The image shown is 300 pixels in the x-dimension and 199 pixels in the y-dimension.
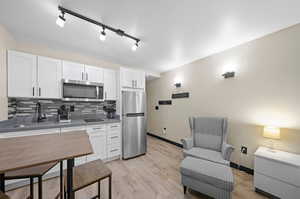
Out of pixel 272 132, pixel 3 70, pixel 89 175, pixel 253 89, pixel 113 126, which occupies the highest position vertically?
pixel 3 70

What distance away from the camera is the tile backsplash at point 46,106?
7.04 feet

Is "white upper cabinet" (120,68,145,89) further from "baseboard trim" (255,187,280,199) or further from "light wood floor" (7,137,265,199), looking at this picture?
"baseboard trim" (255,187,280,199)

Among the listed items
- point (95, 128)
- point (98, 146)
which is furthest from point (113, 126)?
point (98, 146)

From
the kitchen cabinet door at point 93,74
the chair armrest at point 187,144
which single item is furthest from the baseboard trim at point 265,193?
the kitchen cabinet door at point 93,74

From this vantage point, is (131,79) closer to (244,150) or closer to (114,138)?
(114,138)

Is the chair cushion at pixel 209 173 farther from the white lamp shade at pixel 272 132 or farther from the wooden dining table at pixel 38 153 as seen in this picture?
the wooden dining table at pixel 38 153

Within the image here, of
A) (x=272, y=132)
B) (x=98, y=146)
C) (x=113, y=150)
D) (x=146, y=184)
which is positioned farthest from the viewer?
(x=113, y=150)

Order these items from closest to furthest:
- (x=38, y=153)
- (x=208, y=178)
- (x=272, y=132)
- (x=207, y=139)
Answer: (x=38, y=153), (x=208, y=178), (x=272, y=132), (x=207, y=139)

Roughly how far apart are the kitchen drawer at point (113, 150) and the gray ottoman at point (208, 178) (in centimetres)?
171

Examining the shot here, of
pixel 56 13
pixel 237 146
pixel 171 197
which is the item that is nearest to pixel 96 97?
pixel 56 13

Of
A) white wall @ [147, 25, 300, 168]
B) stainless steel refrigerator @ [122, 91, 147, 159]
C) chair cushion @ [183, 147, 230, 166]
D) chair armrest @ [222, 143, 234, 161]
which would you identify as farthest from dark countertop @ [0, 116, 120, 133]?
white wall @ [147, 25, 300, 168]

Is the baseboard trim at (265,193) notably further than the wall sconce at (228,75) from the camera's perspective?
No

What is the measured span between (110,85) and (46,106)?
1.42m

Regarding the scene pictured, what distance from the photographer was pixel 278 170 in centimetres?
154
